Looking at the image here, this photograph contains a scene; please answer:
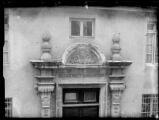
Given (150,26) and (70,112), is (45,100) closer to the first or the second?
(70,112)

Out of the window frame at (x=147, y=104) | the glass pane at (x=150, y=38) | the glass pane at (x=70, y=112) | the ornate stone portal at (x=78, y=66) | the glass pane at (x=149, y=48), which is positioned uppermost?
the glass pane at (x=150, y=38)

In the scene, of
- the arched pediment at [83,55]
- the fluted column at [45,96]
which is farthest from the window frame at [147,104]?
the fluted column at [45,96]

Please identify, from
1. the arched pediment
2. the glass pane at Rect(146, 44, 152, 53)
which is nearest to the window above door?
the arched pediment

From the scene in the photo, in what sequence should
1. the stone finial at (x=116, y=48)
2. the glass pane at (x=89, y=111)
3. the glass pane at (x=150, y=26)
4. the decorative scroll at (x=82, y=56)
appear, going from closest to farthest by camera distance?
the glass pane at (x=150, y=26)
the stone finial at (x=116, y=48)
the decorative scroll at (x=82, y=56)
the glass pane at (x=89, y=111)

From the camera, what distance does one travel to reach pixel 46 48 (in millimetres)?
1927

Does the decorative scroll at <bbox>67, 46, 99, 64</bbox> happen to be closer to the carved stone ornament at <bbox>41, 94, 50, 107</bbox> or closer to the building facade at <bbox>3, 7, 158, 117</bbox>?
the building facade at <bbox>3, 7, 158, 117</bbox>

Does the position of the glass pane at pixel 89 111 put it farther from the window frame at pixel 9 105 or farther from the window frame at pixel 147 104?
the window frame at pixel 9 105

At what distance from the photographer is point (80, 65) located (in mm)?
2043

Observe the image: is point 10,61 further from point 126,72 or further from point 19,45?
point 126,72

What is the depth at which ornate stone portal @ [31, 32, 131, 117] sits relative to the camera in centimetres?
197

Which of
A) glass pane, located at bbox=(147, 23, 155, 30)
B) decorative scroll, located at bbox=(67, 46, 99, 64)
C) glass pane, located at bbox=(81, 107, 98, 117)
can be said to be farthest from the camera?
glass pane, located at bbox=(81, 107, 98, 117)

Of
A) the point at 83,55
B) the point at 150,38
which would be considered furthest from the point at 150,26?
the point at 83,55

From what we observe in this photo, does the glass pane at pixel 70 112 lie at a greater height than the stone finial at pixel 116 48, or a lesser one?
lesser

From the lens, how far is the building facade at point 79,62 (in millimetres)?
1854
